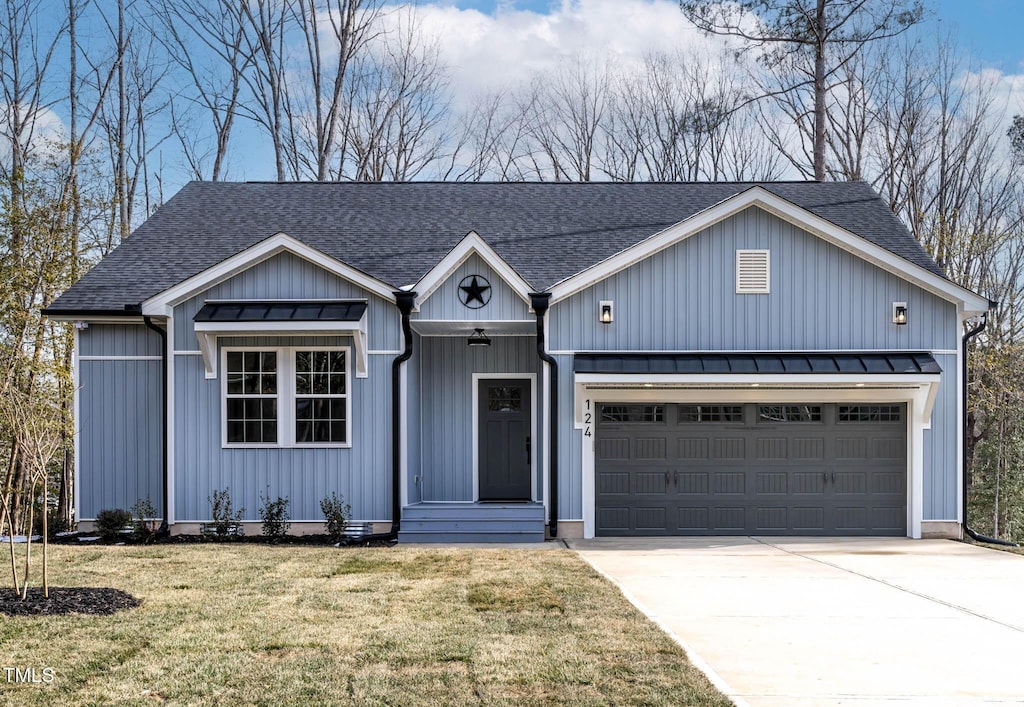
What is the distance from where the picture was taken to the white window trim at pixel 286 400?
44.0ft

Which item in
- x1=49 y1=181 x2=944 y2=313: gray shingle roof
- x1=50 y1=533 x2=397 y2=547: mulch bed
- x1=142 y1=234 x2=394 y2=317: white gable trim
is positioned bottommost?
x1=50 y1=533 x2=397 y2=547: mulch bed

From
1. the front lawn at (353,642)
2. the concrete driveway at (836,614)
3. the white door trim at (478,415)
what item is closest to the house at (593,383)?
the white door trim at (478,415)

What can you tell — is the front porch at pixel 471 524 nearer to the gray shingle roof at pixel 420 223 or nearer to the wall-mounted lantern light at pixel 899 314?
the gray shingle roof at pixel 420 223

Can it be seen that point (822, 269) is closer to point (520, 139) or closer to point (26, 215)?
point (26, 215)

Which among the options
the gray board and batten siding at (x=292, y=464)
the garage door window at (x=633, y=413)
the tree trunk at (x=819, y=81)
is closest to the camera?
the gray board and batten siding at (x=292, y=464)

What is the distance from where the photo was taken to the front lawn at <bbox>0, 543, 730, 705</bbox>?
5652mm

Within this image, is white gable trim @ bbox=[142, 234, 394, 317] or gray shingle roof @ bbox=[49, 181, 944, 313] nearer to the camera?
white gable trim @ bbox=[142, 234, 394, 317]

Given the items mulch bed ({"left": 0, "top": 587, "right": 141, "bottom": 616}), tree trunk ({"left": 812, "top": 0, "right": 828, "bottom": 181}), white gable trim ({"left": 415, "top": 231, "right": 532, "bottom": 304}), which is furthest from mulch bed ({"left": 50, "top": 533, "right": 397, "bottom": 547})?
tree trunk ({"left": 812, "top": 0, "right": 828, "bottom": 181})

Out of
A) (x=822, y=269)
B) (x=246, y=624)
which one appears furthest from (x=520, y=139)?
(x=246, y=624)

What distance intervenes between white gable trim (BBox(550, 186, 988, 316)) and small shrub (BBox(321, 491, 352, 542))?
4.25 meters

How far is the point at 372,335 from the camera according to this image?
1345 centimetres

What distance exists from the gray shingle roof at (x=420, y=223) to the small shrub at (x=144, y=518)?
2.90m

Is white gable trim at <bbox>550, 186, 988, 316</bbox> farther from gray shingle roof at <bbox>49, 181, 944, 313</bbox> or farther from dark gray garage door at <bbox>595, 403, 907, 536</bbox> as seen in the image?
dark gray garage door at <bbox>595, 403, 907, 536</bbox>

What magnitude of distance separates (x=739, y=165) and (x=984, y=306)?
18.7 meters
